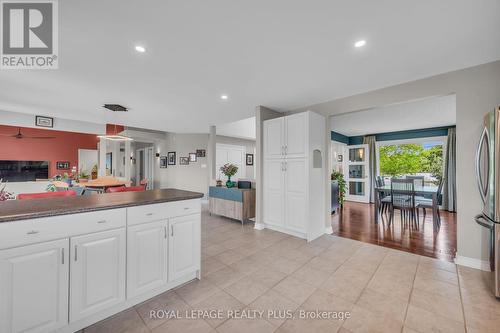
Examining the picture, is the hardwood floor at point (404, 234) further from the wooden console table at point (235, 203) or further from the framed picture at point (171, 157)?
the framed picture at point (171, 157)

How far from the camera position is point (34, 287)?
4.21ft

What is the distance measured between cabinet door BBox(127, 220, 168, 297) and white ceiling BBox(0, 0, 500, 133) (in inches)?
70.1

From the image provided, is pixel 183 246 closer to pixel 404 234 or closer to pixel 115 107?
pixel 115 107

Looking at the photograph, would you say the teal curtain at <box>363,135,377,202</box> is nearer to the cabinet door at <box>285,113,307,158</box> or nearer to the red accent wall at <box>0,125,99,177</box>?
the cabinet door at <box>285,113,307,158</box>

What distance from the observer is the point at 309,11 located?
160cm

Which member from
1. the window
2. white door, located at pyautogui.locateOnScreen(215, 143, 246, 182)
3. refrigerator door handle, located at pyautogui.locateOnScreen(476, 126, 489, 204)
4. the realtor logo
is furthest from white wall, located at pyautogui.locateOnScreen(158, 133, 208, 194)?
refrigerator door handle, located at pyautogui.locateOnScreen(476, 126, 489, 204)

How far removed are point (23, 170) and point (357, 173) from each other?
10.8 m

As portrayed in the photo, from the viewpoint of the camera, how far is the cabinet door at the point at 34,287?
1.20 meters

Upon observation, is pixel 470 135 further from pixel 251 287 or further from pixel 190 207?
pixel 190 207

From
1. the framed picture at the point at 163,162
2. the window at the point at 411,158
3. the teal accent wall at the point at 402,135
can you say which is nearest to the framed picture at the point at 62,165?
the framed picture at the point at 163,162

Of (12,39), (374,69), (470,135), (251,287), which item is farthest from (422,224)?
(12,39)

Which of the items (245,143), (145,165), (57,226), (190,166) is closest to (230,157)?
(245,143)

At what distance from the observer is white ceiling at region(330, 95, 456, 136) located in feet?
13.7

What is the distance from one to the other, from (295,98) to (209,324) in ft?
11.0
